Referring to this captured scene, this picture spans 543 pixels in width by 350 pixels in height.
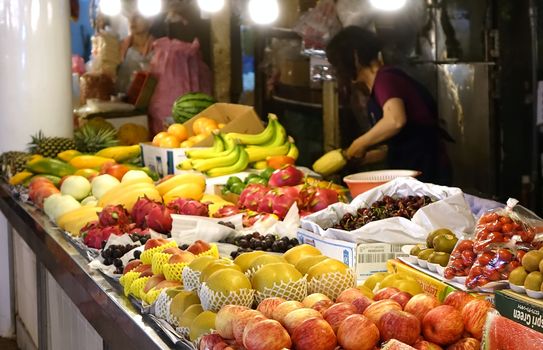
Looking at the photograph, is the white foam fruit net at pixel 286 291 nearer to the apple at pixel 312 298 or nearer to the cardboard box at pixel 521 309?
the apple at pixel 312 298

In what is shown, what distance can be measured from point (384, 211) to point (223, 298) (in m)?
1.22

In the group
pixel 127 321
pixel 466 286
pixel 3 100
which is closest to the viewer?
pixel 466 286

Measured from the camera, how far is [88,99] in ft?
33.6

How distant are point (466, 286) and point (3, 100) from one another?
18.4 ft

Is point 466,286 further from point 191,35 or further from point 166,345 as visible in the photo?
point 191,35

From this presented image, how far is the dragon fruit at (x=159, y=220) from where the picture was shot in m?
4.09

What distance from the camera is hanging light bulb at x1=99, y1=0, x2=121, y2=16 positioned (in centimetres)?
1069

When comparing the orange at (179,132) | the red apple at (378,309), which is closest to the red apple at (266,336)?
the red apple at (378,309)

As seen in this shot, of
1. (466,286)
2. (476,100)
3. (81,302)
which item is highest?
(476,100)

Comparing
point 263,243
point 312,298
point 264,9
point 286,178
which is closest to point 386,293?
point 312,298

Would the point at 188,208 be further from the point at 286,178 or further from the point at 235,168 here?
the point at 235,168

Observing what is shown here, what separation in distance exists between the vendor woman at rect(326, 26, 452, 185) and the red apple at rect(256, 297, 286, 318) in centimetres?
412

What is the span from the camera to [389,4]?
20.0ft

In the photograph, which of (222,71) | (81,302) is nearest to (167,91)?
(222,71)
